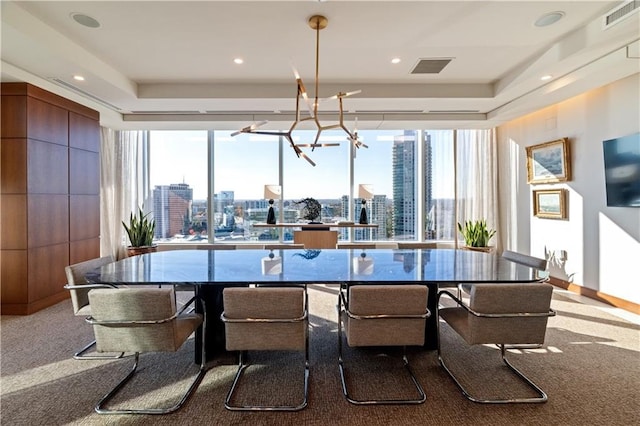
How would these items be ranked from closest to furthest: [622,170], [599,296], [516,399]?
[516,399]
[622,170]
[599,296]

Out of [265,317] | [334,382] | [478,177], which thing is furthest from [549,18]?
[478,177]

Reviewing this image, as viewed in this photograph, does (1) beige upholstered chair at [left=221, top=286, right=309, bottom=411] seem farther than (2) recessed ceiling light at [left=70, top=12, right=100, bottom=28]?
No

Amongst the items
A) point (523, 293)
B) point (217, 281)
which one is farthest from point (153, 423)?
point (523, 293)

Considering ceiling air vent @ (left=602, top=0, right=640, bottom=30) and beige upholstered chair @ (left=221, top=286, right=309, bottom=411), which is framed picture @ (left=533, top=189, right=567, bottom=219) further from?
beige upholstered chair @ (left=221, top=286, right=309, bottom=411)

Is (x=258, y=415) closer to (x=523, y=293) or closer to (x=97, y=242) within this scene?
(x=523, y=293)

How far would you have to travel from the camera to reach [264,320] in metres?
1.84

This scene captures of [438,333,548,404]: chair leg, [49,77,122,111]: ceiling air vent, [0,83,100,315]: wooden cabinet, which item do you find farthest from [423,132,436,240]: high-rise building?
[0,83,100,315]: wooden cabinet

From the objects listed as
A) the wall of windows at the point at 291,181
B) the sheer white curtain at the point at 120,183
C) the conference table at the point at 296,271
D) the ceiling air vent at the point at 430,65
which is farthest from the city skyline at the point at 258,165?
the conference table at the point at 296,271

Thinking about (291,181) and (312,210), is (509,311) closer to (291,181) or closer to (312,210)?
(312,210)

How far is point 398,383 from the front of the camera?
2164 mm

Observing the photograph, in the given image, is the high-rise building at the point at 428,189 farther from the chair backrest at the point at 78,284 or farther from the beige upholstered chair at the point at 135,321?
the chair backrest at the point at 78,284

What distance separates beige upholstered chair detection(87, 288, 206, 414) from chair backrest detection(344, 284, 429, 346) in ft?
3.66

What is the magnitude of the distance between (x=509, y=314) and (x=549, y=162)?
3.81 m

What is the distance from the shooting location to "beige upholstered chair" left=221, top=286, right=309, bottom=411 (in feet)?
6.01
